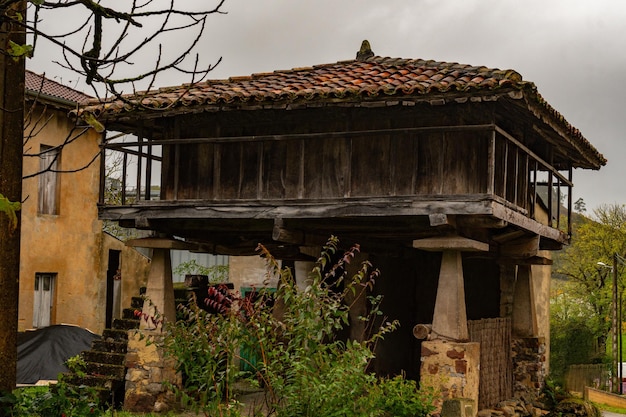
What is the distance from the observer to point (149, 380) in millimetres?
11484

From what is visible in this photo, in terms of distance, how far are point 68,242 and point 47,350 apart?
3114 millimetres

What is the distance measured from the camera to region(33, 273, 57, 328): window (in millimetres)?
16172

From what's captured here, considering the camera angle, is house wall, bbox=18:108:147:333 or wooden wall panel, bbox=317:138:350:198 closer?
wooden wall panel, bbox=317:138:350:198

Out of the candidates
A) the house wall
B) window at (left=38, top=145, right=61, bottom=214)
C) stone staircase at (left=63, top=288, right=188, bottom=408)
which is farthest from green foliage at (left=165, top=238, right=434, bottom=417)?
window at (left=38, top=145, right=61, bottom=214)

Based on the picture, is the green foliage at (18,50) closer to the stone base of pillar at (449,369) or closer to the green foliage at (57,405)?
the green foliage at (57,405)

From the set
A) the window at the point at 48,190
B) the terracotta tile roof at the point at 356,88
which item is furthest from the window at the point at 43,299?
the terracotta tile roof at the point at 356,88

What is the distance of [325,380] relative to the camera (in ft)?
20.7

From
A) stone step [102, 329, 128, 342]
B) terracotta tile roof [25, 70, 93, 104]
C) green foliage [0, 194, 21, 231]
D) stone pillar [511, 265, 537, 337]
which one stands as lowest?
stone step [102, 329, 128, 342]

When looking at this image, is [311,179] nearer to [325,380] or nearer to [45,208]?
[325,380]

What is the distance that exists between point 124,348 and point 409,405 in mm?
5269

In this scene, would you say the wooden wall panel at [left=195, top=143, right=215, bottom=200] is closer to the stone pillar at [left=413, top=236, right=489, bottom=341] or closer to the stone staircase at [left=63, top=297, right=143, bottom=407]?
the stone staircase at [left=63, top=297, right=143, bottom=407]

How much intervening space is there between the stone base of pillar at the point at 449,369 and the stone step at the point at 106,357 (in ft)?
14.8

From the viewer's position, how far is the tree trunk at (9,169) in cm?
431

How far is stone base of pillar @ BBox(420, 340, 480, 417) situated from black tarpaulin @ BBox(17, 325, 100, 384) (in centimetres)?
628
